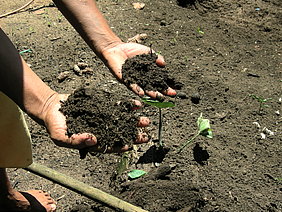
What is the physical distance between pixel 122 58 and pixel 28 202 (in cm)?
97

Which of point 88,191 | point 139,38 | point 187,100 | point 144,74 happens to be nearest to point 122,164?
point 88,191

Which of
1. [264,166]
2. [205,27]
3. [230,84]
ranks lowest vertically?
[264,166]

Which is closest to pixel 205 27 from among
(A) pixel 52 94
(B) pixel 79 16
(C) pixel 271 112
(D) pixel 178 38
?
(D) pixel 178 38

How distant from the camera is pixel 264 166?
2244 mm

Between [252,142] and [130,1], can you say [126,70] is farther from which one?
[130,1]

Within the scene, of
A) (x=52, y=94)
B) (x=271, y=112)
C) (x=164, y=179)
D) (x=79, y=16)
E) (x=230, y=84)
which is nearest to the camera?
(x=52, y=94)

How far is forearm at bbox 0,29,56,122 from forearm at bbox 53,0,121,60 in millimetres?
403

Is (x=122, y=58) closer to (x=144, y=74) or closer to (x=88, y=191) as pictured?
(x=144, y=74)

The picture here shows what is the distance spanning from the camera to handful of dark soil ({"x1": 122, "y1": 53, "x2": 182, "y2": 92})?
201 centimetres

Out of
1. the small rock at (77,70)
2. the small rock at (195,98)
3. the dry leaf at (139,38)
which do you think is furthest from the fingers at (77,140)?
the dry leaf at (139,38)

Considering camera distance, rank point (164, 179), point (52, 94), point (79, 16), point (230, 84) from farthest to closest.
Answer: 1. point (230, 84)
2. point (164, 179)
3. point (79, 16)
4. point (52, 94)

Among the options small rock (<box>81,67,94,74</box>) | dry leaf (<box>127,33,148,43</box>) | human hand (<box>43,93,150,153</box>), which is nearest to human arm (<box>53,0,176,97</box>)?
human hand (<box>43,93,150,153</box>)

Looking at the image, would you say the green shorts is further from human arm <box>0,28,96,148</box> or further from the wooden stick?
the wooden stick

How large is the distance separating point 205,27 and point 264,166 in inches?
59.3
